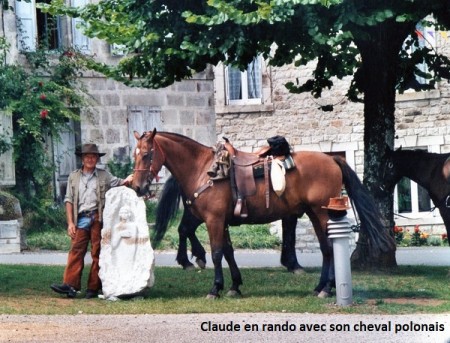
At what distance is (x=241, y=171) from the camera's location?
1727 centimetres

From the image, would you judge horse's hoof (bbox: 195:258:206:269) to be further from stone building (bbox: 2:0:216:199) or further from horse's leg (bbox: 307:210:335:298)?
Answer: stone building (bbox: 2:0:216:199)

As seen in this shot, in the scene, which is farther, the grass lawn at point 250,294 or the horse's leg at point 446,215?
the horse's leg at point 446,215

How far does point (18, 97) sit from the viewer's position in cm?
2892

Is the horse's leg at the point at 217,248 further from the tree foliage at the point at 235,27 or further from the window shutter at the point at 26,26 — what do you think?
the window shutter at the point at 26,26

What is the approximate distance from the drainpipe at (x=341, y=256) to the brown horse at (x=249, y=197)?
112cm

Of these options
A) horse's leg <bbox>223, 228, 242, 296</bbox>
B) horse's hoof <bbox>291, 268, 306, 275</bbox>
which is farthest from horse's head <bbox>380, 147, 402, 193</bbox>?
horse's leg <bbox>223, 228, 242, 296</bbox>

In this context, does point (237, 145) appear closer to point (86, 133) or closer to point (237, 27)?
point (86, 133)

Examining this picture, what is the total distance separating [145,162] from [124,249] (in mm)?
1136

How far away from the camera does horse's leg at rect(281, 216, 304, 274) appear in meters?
20.6

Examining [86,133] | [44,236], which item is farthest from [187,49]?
[86,133]

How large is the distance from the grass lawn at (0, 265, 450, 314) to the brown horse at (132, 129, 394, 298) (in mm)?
674

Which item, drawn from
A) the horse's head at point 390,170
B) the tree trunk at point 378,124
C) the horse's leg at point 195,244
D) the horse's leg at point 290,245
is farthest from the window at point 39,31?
the horse's head at point 390,170

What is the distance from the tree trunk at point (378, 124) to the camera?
824 inches

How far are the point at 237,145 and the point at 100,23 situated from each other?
1402cm
